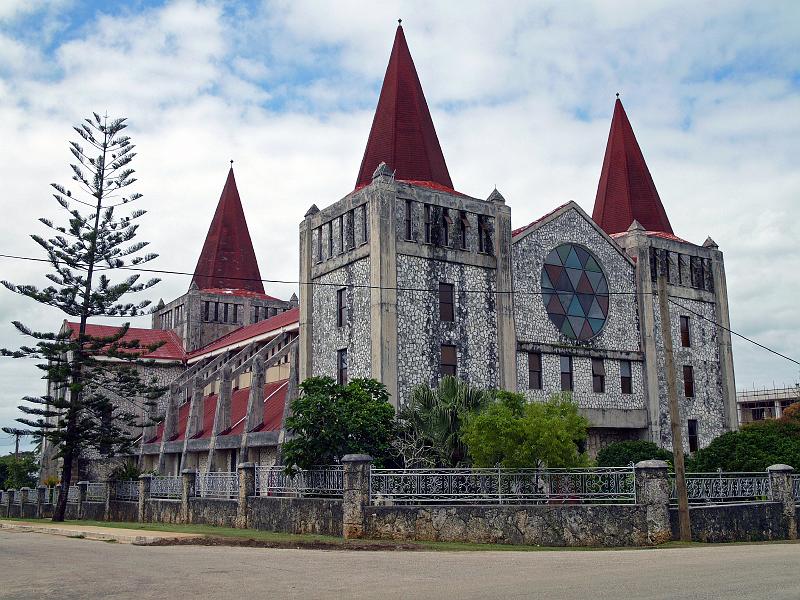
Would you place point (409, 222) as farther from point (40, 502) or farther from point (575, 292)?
point (40, 502)

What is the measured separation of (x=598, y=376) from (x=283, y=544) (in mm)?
15924

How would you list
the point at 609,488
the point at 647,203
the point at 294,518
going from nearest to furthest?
the point at 609,488, the point at 294,518, the point at 647,203

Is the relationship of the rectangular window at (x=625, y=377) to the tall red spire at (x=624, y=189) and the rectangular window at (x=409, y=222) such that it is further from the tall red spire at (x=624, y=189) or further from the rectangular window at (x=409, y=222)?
the rectangular window at (x=409, y=222)

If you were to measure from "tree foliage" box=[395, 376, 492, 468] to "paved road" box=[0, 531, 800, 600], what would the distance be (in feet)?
20.3

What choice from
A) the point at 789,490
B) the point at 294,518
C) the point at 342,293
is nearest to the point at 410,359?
the point at 342,293

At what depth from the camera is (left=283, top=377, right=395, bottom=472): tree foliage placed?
2081 centimetres

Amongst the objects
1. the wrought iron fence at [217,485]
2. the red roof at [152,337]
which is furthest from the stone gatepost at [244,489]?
the red roof at [152,337]

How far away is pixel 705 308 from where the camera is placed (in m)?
33.6

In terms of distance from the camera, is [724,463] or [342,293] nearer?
[724,463]

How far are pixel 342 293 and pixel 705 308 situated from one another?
15.2 metres

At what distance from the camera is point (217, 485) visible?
24.3m

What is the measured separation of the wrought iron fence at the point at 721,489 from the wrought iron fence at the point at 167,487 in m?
14.7

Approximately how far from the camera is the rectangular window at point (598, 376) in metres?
29.6

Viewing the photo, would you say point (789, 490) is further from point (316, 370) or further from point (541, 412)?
point (316, 370)
